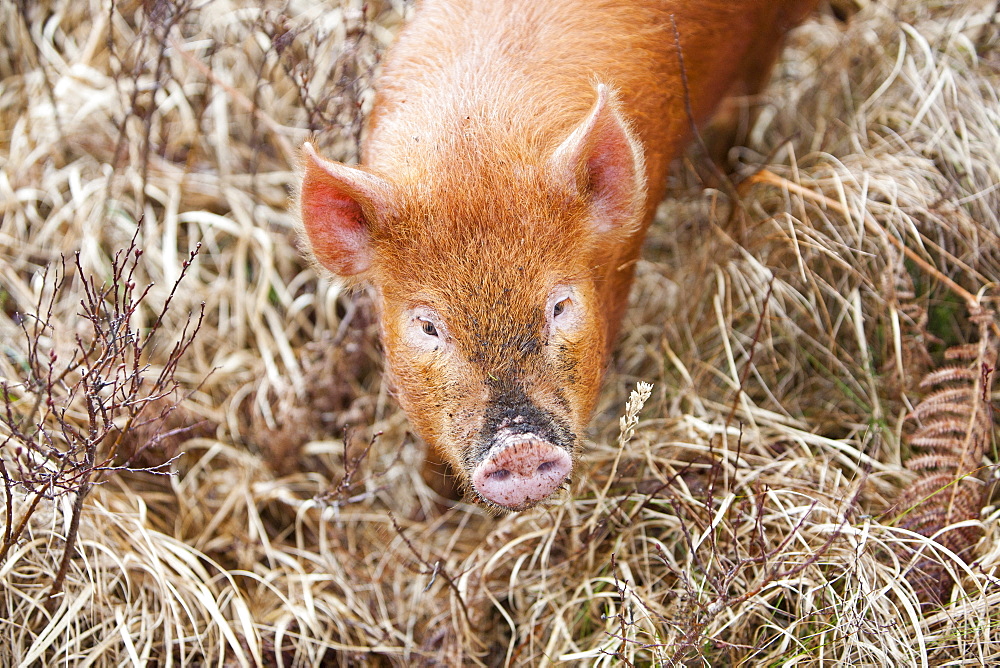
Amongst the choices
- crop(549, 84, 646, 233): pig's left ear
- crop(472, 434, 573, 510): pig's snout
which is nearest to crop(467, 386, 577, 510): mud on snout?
crop(472, 434, 573, 510): pig's snout

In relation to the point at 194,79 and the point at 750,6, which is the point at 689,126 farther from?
the point at 194,79

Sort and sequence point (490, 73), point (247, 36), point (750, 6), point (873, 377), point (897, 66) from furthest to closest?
point (247, 36) < point (897, 66) < point (750, 6) < point (873, 377) < point (490, 73)

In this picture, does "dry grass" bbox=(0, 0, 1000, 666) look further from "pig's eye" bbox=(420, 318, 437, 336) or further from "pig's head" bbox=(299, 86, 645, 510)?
"pig's eye" bbox=(420, 318, 437, 336)

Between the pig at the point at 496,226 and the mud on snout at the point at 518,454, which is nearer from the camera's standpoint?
the mud on snout at the point at 518,454

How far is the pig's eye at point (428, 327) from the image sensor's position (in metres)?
3.09

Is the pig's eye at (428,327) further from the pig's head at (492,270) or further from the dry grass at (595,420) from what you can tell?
the dry grass at (595,420)

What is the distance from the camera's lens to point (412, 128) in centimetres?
329

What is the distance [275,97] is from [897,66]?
3501 millimetres

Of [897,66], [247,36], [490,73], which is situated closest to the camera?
[490,73]

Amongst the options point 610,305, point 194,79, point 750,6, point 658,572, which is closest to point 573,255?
point 610,305

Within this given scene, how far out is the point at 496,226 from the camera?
297 centimetres

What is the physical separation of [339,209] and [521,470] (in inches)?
43.0

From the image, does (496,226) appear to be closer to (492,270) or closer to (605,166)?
(492,270)

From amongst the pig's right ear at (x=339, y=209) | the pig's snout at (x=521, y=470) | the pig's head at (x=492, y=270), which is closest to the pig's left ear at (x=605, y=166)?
the pig's head at (x=492, y=270)
